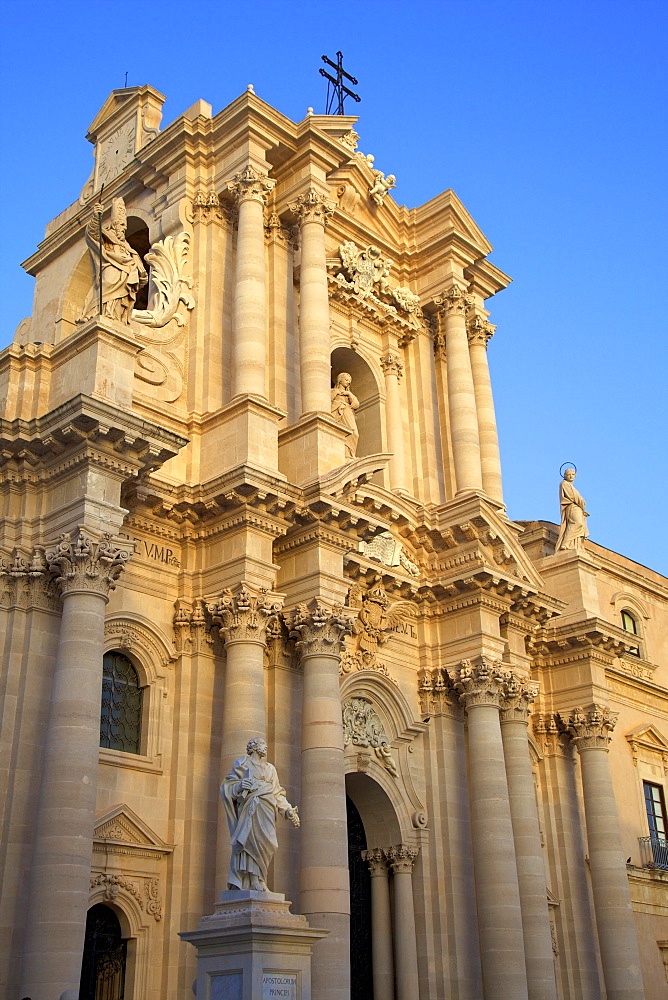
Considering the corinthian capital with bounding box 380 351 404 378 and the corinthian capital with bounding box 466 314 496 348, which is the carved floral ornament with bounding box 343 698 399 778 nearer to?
the corinthian capital with bounding box 380 351 404 378

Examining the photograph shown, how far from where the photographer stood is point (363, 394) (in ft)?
82.0

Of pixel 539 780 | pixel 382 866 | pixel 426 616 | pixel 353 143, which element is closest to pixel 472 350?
pixel 353 143

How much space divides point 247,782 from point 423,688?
9.21 m

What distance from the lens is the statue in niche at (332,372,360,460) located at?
2360cm

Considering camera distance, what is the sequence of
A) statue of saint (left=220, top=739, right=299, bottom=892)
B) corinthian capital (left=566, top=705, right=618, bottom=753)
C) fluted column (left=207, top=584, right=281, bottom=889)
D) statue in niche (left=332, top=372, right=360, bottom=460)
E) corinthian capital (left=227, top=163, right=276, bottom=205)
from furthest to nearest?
corinthian capital (left=566, top=705, right=618, bottom=753)
statue in niche (left=332, top=372, right=360, bottom=460)
corinthian capital (left=227, top=163, right=276, bottom=205)
fluted column (left=207, top=584, right=281, bottom=889)
statue of saint (left=220, top=739, right=299, bottom=892)

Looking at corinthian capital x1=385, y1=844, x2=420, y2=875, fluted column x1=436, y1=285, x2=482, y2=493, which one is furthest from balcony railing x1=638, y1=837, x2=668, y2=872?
fluted column x1=436, y1=285, x2=482, y2=493

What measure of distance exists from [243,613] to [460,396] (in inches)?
357

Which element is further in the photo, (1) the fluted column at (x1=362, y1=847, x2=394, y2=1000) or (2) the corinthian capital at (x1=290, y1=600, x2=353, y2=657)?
(1) the fluted column at (x1=362, y1=847, x2=394, y2=1000)

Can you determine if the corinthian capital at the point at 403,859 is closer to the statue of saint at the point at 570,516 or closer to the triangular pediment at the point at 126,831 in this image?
the triangular pediment at the point at 126,831

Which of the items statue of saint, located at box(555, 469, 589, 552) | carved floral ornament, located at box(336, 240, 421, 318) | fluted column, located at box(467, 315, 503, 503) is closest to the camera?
carved floral ornament, located at box(336, 240, 421, 318)

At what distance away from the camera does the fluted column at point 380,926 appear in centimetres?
1978

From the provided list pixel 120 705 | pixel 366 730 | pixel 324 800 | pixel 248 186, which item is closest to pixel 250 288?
pixel 248 186

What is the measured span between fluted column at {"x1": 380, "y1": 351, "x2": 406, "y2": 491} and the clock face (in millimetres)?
6798

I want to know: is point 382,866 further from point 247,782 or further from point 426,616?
point 247,782
